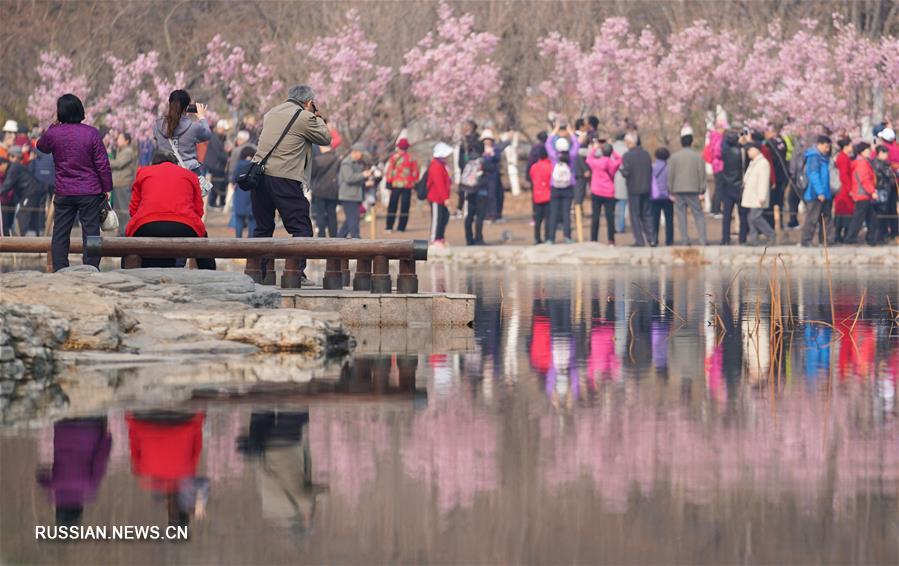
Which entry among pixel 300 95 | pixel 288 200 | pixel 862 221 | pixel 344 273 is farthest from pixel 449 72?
pixel 288 200

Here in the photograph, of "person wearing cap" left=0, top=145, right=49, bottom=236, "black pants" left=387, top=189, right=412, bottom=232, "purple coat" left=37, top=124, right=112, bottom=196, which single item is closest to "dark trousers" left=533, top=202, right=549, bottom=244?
"black pants" left=387, top=189, right=412, bottom=232

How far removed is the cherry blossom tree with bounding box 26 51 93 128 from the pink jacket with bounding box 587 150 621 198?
1492 centimetres

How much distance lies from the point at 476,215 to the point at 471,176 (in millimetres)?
1683

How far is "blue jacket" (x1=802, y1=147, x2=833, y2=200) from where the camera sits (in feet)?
108

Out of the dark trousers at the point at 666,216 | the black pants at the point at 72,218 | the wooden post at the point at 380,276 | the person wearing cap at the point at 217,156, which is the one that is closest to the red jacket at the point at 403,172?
the person wearing cap at the point at 217,156

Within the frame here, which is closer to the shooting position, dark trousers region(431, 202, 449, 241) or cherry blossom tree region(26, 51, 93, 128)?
dark trousers region(431, 202, 449, 241)

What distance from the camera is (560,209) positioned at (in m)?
34.3

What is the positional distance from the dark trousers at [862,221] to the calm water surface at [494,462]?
63.7ft

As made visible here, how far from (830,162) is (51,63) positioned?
2002 cm

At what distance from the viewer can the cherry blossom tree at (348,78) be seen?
4659 cm

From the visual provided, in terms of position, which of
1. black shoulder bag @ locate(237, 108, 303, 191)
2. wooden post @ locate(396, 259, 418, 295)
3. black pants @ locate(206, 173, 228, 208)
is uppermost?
black pants @ locate(206, 173, 228, 208)

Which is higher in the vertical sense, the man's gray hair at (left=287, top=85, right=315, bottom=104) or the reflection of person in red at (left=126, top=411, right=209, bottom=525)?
the man's gray hair at (left=287, top=85, right=315, bottom=104)

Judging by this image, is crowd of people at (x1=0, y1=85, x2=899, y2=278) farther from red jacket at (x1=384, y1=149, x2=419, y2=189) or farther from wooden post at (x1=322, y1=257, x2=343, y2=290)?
wooden post at (x1=322, y1=257, x2=343, y2=290)

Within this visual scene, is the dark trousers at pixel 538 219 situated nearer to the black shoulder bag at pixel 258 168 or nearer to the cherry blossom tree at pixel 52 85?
the cherry blossom tree at pixel 52 85
